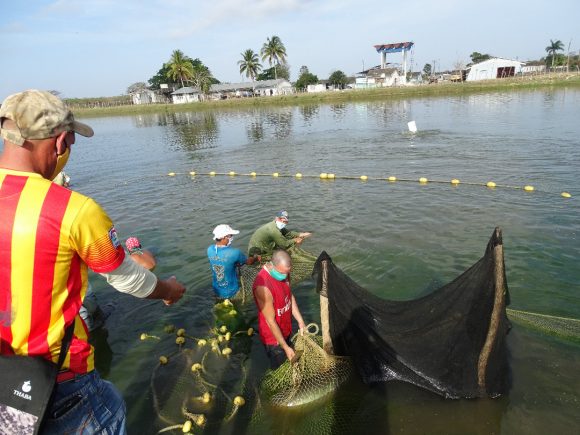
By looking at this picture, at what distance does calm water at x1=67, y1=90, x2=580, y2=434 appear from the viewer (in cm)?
504

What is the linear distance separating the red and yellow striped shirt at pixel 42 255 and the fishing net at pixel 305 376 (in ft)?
10.8

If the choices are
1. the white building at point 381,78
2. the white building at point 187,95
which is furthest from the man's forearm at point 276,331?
the white building at point 381,78

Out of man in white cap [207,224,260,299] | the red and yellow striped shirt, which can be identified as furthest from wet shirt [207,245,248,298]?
the red and yellow striped shirt

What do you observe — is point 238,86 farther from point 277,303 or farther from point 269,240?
point 277,303

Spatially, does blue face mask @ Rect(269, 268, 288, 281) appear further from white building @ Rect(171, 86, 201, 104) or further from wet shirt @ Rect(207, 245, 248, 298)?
white building @ Rect(171, 86, 201, 104)

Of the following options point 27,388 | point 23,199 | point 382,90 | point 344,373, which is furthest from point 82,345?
point 382,90

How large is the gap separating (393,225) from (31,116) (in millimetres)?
10252

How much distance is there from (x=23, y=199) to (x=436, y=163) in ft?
61.0

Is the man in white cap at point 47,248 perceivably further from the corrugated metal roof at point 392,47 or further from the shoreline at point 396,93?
the corrugated metal roof at point 392,47

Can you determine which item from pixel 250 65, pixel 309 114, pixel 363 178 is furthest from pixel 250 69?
pixel 363 178

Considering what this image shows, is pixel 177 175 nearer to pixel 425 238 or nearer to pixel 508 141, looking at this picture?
pixel 425 238

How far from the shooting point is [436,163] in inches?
719

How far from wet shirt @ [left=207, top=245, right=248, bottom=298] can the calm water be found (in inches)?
34.3

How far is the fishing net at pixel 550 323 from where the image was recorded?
19.6 feet
